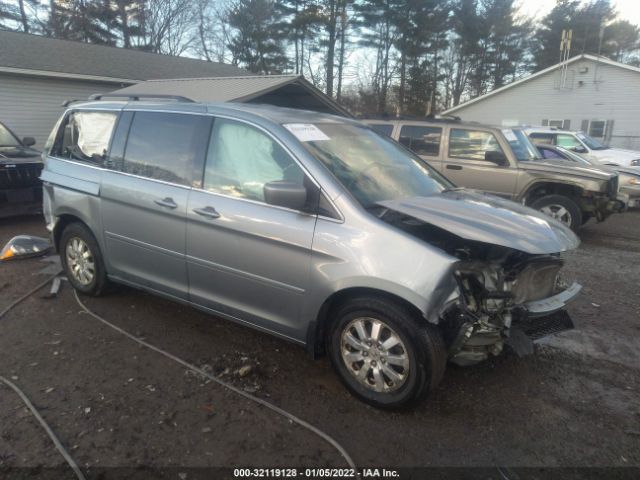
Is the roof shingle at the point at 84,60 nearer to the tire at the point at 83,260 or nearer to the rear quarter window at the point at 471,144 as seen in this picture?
the tire at the point at 83,260

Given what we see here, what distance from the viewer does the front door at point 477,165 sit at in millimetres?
8055

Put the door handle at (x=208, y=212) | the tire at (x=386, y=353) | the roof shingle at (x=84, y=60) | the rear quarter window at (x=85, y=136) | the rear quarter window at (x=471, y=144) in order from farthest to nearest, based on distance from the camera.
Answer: the roof shingle at (x=84, y=60) → the rear quarter window at (x=471, y=144) → the rear quarter window at (x=85, y=136) → the door handle at (x=208, y=212) → the tire at (x=386, y=353)

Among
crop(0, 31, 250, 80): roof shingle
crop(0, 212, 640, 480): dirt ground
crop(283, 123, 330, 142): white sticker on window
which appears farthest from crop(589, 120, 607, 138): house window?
crop(283, 123, 330, 142): white sticker on window

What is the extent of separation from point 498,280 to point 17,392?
10.6 feet

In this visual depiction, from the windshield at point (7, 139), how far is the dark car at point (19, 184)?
614 millimetres

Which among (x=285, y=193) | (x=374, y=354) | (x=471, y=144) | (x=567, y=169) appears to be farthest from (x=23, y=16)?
(x=374, y=354)

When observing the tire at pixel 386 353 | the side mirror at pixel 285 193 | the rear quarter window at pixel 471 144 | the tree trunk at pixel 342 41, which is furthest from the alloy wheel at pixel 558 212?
the tree trunk at pixel 342 41

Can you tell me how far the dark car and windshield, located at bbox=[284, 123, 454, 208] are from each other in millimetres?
6034

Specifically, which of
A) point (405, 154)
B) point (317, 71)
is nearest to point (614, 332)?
point (405, 154)

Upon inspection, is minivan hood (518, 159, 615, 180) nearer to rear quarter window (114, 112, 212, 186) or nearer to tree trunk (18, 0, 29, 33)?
rear quarter window (114, 112, 212, 186)

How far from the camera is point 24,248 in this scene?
606 cm

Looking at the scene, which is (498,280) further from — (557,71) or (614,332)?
(557,71)

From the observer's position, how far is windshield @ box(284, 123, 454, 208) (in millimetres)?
3307

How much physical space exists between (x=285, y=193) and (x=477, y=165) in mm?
6089
